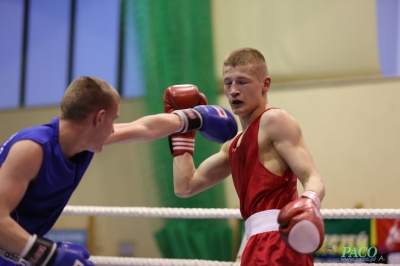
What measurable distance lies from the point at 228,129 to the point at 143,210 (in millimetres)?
1016

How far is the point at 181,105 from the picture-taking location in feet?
8.19

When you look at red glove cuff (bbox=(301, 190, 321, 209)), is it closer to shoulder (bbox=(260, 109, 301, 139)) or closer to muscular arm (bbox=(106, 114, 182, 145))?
shoulder (bbox=(260, 109, 301, 139))

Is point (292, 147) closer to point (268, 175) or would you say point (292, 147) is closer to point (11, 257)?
point (268, 175)

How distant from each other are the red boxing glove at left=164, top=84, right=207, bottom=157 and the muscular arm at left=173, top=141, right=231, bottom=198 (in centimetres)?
4

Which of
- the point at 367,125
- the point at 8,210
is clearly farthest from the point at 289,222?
the point at 367,125

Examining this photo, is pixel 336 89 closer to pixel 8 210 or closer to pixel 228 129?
pixel 228 129

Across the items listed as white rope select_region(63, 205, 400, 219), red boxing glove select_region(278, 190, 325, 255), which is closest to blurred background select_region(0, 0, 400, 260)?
white rope select_region(63, 205, 400, 219)

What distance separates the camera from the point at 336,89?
5191 mm

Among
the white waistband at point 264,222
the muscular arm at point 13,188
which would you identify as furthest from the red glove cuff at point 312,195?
the muscular arm at point 13,188

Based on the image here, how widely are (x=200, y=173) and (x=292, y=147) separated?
0.59m

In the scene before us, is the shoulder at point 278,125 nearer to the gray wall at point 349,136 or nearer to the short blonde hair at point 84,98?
the short blonde hair at point 84,98

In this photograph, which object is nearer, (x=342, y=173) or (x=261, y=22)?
(x=342, y=173)

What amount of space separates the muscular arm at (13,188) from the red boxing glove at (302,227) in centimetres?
79

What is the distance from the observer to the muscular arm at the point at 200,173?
94.3 inches
